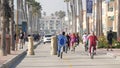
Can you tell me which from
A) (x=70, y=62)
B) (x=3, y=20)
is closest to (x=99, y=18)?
(x=3, y=20)

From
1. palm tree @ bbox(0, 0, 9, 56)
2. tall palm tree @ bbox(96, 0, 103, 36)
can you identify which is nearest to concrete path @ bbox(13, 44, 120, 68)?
palm tree @ bbox(0, 0, 9, 56)

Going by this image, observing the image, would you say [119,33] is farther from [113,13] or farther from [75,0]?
[75,0]

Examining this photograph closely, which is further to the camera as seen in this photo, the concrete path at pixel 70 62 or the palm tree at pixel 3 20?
the palm tree at pixel 3 20

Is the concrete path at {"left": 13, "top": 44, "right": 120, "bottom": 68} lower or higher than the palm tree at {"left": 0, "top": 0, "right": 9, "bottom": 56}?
lower

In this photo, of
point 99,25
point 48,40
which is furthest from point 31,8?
point 99,25

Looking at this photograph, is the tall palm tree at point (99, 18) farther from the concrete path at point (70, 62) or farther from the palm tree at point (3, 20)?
the concrete path at point (70, 62)

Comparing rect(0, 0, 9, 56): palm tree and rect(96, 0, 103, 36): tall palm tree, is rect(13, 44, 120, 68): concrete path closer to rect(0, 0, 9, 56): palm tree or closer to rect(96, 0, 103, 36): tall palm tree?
rect(0, 0, 9, 56): palm tree

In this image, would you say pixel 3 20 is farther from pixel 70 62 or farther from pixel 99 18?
pixel 99 18

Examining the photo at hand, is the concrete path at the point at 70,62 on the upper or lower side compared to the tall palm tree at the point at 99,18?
lower

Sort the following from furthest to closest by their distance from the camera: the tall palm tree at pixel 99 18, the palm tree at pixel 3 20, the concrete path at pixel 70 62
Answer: the tall palm tree at pixel 99 18 → the palm tree at pixel 3 20 → the concrete path at pixel 70 62

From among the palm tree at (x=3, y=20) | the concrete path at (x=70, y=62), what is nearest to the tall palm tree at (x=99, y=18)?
the palm tree at (x=3, y=20)

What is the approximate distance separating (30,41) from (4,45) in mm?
4668

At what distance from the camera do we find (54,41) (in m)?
40.0

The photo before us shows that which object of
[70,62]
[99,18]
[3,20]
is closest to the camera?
[70,62]
